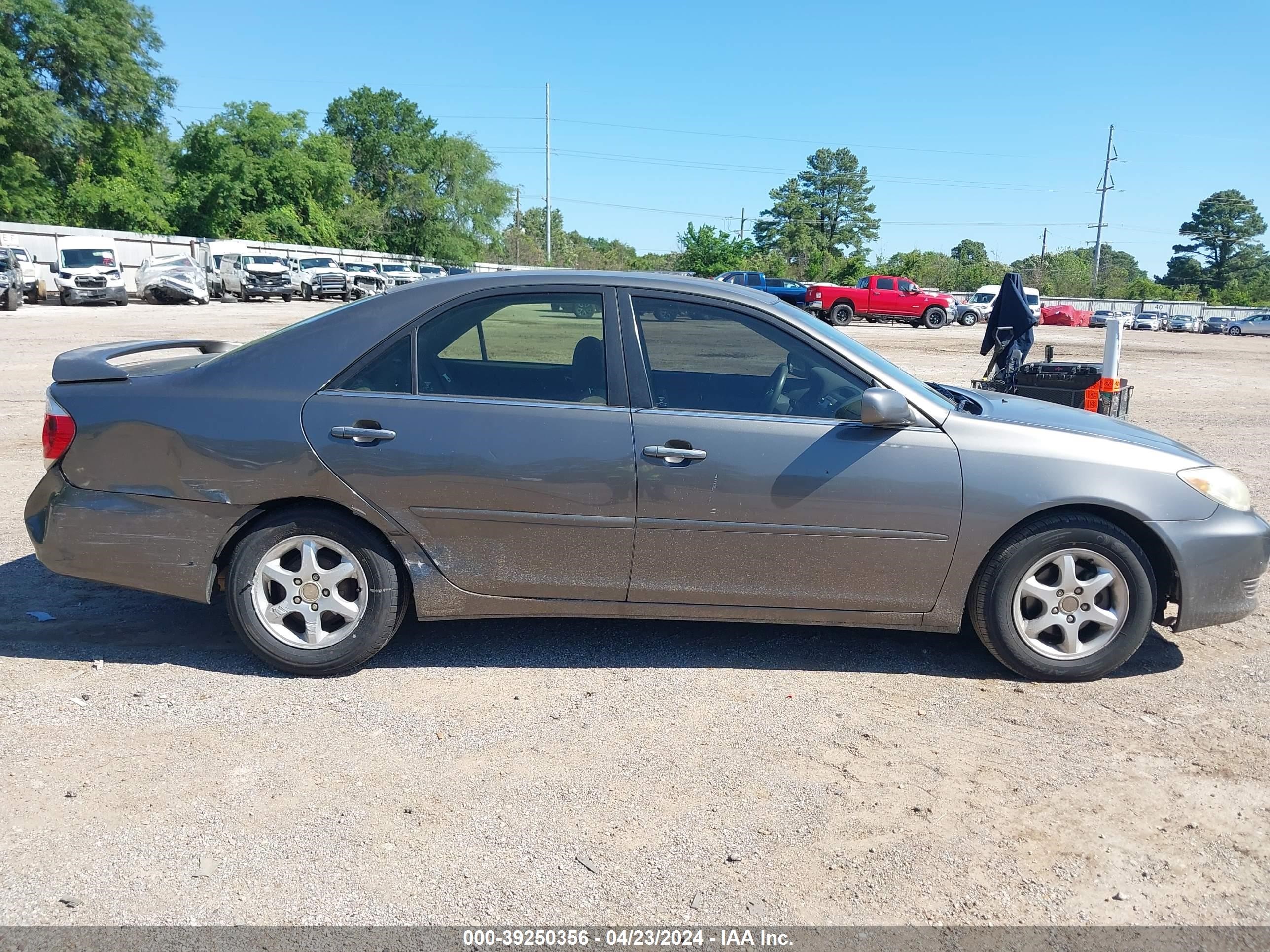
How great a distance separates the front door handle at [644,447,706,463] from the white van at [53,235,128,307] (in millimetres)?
36262

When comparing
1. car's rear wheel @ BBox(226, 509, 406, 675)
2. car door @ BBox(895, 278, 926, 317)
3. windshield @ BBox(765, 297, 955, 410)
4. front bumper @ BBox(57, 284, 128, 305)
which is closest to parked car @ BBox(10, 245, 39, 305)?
front bumper @ BBox(57, 284, 128, 305)

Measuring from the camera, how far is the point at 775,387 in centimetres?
415

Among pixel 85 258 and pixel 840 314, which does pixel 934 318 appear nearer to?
pixel 840 314

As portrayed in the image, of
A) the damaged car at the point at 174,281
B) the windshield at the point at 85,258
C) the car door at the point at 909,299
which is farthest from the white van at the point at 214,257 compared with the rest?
the car door at the point at 909,299

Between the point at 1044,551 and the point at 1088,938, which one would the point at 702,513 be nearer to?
the point at 1044,551

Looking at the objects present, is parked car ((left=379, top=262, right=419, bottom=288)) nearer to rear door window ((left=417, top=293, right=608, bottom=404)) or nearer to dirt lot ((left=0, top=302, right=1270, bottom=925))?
rear door window ((left=417, top=293, right=608, bottom=404))

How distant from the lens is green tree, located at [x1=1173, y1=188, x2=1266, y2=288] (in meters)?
98.1

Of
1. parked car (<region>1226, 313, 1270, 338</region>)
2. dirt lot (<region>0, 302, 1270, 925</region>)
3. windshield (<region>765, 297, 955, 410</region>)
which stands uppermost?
parked car (<region>1226, 313, 1270, 338</region>)

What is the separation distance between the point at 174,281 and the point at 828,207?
70587 mm

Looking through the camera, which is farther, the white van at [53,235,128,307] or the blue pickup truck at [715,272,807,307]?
the blue pickup truck at [715,272,807,307]

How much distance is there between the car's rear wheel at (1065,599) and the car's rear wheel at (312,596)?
2449 mm

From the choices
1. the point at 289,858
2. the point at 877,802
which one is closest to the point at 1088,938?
the point at 877,802

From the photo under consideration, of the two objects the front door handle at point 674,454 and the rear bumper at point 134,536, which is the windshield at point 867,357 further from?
Result: the rear bumper at point 134,536

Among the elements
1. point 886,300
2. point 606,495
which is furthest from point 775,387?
point 886,300
